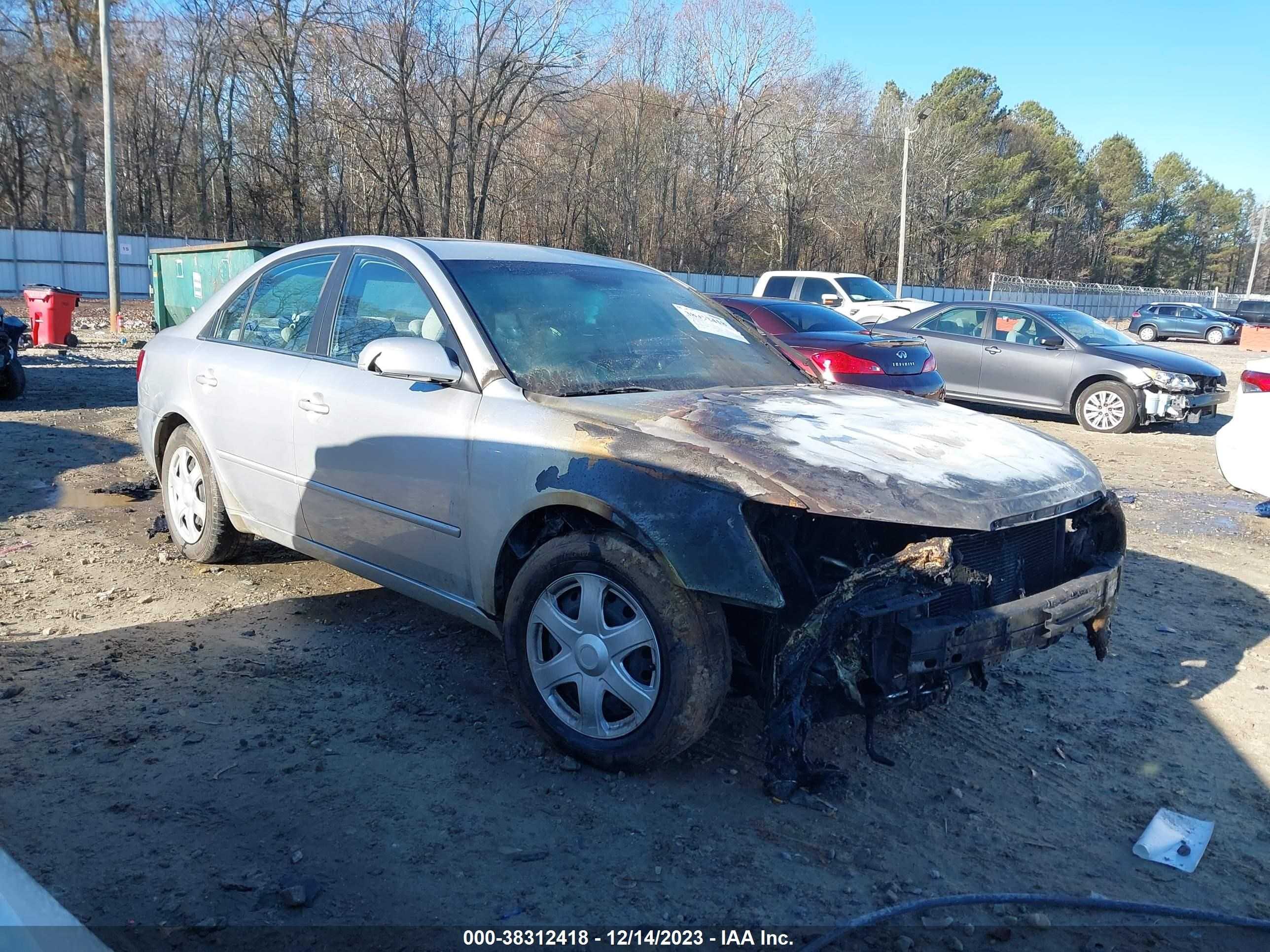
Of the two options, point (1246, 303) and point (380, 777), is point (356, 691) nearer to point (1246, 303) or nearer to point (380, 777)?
point (380, 777)

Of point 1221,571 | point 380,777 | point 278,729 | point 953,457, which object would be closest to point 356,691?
point 278,729

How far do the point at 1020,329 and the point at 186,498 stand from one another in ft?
35.8

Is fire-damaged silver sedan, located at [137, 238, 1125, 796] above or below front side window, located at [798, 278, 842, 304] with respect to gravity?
below

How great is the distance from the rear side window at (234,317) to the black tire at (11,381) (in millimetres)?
6910

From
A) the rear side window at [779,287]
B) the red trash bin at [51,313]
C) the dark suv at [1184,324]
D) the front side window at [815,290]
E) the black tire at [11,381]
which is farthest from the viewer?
the dark suv at [1184,324]

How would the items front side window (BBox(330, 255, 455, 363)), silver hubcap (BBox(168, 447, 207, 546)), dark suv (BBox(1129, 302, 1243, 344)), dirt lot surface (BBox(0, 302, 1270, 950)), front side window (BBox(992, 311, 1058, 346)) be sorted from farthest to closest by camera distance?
dark suv (BBox(1129, 302, 1243, 344)) → front side window (BBox(992, 311, 1058, 346)) → silver hubcap (BBox(168, 447, 207, 546)) → front side window (BBox(330, 255, 455, 363)) → dirt lot surface (BBox(0, 302, 1270, 950))

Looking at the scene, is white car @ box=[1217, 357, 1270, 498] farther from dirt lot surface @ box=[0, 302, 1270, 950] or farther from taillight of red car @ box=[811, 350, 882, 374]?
taillight of red car @ box=[811, 350, 882, 374]

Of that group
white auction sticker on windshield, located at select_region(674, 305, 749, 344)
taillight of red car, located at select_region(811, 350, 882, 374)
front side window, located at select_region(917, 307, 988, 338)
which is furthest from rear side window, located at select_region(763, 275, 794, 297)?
white auction sticker on windshield, located at select_region(674, 305, 749, 344)

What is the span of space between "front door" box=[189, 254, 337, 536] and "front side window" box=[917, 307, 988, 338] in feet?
34.1

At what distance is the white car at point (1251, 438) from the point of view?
648cm

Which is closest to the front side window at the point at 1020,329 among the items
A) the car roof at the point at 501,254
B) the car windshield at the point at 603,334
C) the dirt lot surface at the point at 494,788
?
the dirt lot surface at the point at 494,788

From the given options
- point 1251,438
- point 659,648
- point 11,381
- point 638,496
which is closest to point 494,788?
point 659,648

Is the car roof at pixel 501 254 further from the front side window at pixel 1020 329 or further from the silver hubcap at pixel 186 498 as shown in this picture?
the front side window at pixel 1020 329

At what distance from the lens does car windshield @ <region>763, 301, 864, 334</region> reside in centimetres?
983
